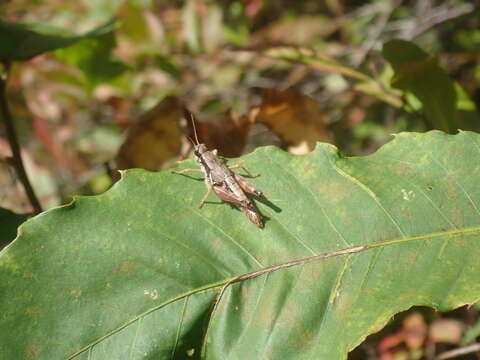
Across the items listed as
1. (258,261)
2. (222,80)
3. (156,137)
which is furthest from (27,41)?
(222,80)

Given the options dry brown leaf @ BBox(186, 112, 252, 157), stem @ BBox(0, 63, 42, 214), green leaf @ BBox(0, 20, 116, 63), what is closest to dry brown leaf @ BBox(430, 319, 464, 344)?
dry brown leaf @ BBox(186, 112, 252, 157)

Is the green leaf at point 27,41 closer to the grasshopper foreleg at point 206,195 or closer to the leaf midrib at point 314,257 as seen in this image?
the grasshopper foreleg at point 206,195

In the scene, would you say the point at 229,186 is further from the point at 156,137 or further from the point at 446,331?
the point at 446,331

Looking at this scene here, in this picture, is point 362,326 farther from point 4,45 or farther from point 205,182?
point 4,45

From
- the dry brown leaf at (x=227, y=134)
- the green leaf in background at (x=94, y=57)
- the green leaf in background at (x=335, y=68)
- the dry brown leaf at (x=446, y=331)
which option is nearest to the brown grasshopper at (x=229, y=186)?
the dry brown leaf at (x=227, y=134)

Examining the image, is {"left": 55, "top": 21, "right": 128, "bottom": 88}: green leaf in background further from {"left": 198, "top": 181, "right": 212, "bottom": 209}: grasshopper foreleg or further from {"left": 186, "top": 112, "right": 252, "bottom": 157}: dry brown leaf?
{"left": 198, "top": 181, "right": 212, "bottom": 209}: grasshopper foreleg

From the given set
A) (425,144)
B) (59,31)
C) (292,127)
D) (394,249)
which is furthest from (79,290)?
(59,31)
